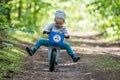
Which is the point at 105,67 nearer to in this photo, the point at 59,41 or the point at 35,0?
the point at 59,41

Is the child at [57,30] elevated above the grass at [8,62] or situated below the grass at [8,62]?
above

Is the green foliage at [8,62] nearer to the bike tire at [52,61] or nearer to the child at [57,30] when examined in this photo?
the child at [57,30]

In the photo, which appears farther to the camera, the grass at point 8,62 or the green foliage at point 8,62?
the green foliage at point 8,62

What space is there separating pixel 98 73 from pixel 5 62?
8.60 feet

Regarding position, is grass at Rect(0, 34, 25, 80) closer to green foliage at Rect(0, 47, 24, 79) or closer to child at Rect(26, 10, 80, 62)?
green foliage at Rect(0, 47, 24, 79)

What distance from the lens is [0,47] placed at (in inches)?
464

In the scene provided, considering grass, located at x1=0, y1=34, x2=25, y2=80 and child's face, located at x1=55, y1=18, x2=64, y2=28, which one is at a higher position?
child's face, located at x1=55, y1=18, x2=64, y2=28

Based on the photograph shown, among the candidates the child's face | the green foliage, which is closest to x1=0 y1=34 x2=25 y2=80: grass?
the green foliage

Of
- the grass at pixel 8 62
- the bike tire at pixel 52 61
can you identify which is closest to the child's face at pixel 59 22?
the bike tire at pixel 52 61

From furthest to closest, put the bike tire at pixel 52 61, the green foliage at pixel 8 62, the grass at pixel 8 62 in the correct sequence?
the bike tire at pixel 52 61, the green foliage at pixel 8 62, the grass at pixel 8 62

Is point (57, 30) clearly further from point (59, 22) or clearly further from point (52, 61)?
point (52, 61)

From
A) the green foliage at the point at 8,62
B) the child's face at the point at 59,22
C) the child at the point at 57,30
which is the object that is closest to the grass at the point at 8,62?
the green foliage at the point at 8,62

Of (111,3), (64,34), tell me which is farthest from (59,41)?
(111,3)

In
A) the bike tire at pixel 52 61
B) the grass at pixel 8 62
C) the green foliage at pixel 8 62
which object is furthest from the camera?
the bike tire at pixel 52 61
